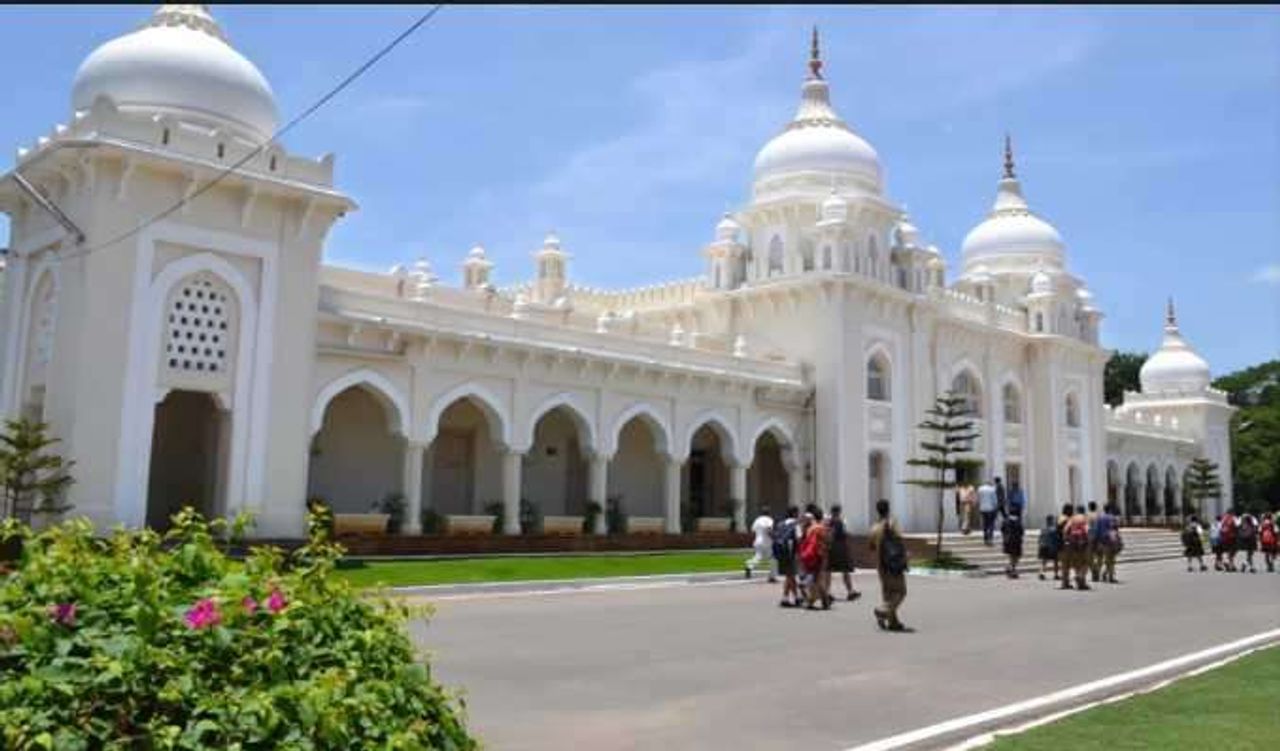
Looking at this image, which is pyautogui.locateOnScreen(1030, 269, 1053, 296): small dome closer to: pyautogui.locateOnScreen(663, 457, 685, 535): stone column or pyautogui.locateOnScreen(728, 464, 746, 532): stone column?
pyautogui.locateOnScreen(728, 464, 746, 532): stone column

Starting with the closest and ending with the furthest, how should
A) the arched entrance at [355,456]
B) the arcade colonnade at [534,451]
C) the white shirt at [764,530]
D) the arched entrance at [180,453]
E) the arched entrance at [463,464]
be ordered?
the white shirt at [764,530]
the arched entrance at [180,453]
the arcade colonnade at [534,451]
the arched entrance at [355,456]
the arched entrance at [463,464]

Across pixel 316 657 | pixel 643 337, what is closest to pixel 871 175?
pixel 643 337

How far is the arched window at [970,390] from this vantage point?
34750mm

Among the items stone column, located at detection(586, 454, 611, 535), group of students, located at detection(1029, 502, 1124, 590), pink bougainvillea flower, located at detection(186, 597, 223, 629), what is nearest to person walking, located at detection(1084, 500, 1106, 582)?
group of students, located at detection(1029, 502, 1124, 590)

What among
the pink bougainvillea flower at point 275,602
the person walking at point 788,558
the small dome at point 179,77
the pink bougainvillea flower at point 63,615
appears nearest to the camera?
the pink bougainvillea flower at point 63,615

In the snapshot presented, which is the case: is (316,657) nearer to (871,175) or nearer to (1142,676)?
(1142,676)

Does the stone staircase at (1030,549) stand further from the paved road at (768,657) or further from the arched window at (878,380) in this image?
the paved road at (768,657)

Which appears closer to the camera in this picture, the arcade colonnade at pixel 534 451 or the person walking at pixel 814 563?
the person walking at pixel 814 563

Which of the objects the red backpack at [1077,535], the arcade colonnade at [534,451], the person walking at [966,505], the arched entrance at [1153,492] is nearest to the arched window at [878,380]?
the arcade colonnade at [534,451]

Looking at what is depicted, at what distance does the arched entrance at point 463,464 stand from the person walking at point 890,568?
46.9ft

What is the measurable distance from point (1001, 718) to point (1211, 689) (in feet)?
7.00

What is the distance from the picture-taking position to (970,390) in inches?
1389

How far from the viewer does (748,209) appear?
3231 centimetres

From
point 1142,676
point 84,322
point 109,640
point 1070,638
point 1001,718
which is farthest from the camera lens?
point 84,322
